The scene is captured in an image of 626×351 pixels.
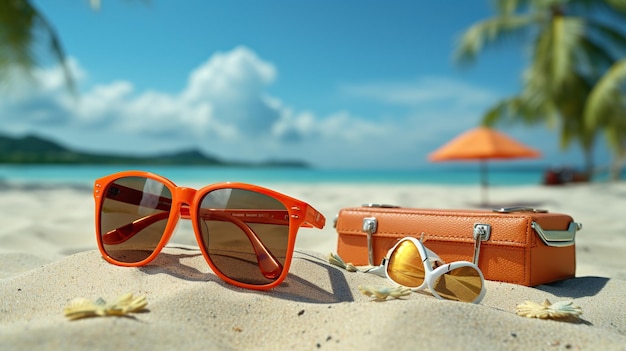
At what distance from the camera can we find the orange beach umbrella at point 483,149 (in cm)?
702

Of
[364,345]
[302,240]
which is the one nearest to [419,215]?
[364,345]

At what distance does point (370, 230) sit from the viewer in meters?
2.02

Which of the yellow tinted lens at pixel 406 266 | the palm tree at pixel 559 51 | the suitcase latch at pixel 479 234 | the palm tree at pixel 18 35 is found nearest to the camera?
the yellow tinted lens at pixel 406 266

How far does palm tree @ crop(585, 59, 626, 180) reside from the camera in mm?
11445

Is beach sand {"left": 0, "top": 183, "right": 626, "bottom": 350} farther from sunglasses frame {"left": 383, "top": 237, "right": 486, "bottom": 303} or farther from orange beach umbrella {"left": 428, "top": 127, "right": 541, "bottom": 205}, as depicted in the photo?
orange beach umbrella {"left": 428, "top": 127, "right": 541, "bottom": 205}

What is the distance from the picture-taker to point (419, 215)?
6.40ft

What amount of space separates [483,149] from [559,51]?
7331 mm

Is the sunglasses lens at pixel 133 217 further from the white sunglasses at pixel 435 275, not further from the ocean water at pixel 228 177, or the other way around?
the ocean water at pixel 228 177

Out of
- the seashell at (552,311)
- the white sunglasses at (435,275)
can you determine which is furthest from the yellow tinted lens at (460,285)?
the seashell at (552,311)

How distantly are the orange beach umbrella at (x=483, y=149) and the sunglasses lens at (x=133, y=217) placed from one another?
19.3 feet

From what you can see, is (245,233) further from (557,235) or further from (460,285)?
(557,235)

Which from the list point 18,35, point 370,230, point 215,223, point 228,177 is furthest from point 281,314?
point 228,177

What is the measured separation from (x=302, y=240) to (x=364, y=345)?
2.00 meters

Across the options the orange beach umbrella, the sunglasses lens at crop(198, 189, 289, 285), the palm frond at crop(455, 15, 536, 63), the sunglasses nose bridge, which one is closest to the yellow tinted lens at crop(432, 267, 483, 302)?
the sunglasses lens at crop(198, 189, 289, 285)
